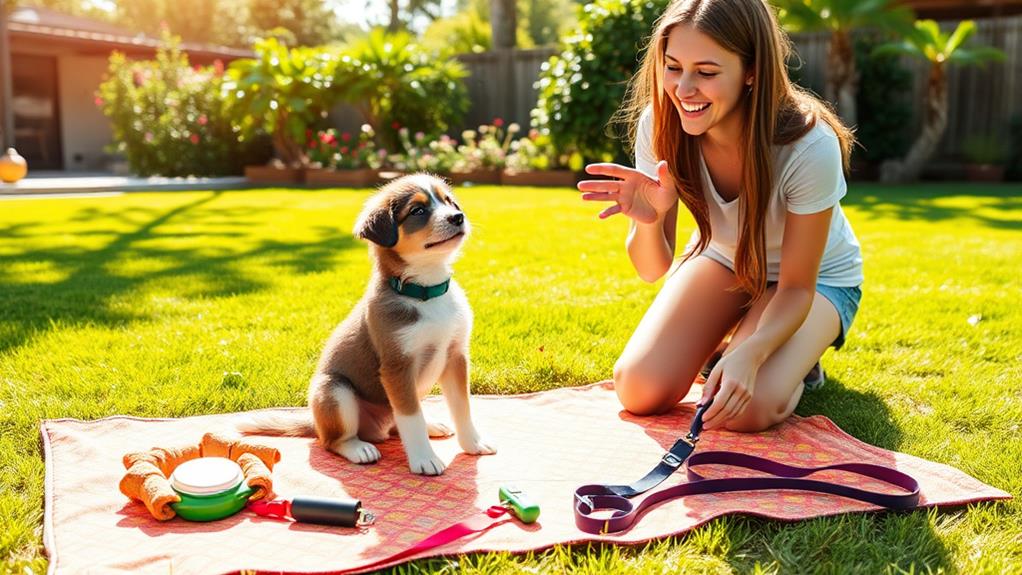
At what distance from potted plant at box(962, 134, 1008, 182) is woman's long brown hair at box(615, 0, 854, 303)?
11.8 m

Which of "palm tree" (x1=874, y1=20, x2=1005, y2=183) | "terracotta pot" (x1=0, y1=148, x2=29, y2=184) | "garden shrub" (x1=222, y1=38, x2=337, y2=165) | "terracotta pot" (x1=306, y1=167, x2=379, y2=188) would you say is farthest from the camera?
"garden shrub" (x1=222, y1=38, x2=337, y2=165)

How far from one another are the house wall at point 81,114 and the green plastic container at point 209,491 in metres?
20.3

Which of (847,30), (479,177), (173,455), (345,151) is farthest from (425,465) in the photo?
(847,30)

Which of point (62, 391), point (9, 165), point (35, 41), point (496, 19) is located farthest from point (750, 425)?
point (35, 41)

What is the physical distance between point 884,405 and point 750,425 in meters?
0.77

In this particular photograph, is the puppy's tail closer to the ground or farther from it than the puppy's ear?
closer to the ground

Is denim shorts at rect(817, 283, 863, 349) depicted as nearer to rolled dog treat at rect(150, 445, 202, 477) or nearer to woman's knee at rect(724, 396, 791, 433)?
woman's knee at rect(724, 396, 791, 433)

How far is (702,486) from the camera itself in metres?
3.02

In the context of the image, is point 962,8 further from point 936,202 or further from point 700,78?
point 700,78

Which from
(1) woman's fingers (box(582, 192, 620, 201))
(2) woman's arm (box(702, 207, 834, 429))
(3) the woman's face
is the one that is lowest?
(2) woman's arm (box(702, 207, 834, 429))

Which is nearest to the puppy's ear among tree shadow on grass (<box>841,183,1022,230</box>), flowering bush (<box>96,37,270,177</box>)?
tree shadow on grass (<box>841,183,1022,230</box>)

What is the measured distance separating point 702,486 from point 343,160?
41.4ft

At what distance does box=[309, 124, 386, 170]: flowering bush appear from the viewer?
580 inches

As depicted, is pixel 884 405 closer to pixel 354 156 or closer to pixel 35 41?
pixel 354 156
